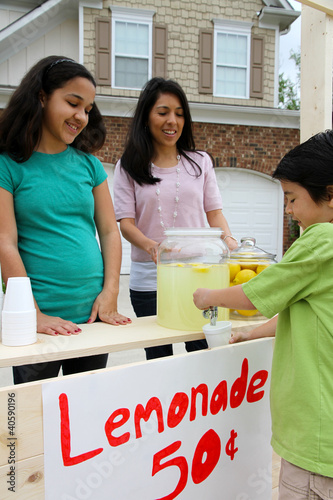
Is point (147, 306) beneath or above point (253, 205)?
beneath

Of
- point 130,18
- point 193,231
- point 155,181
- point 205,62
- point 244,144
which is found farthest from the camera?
point 205,62

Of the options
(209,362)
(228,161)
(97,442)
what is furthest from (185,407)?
(228,161)

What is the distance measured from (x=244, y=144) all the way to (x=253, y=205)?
3.85 ft

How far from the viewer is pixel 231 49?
8133 mm

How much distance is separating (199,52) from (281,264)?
25.9 ft

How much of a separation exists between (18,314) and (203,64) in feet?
25.7

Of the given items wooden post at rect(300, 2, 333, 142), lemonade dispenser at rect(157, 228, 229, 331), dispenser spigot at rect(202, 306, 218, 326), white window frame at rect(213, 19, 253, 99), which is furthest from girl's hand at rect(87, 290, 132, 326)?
white window frame at rect(213, 19, 253, 99)

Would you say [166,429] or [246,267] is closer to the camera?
[166,429]

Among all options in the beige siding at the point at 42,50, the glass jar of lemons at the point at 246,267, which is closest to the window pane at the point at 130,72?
the beige siding at the point at 42,50

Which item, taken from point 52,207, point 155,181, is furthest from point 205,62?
point 52,207

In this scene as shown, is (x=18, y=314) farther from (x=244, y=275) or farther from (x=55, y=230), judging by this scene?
(x=244, y=275)

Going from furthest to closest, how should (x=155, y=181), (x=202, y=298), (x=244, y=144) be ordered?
(x=244, y=144) → (x=155, y=181) → (x=202, y=298)

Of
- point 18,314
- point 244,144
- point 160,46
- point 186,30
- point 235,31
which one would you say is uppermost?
point 235,31

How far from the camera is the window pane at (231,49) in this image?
8.03 metres
